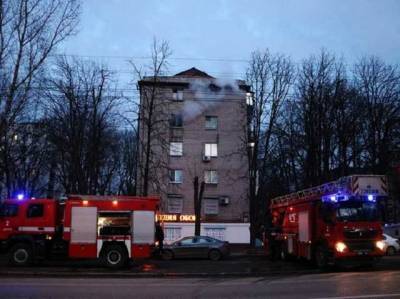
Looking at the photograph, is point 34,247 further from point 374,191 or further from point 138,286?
point 374,191

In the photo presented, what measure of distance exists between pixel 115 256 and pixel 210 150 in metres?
31.4

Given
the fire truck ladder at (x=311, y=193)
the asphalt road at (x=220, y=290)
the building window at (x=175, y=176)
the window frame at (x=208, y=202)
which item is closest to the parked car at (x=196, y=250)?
the fire truck ladder at (x=311, y=193)

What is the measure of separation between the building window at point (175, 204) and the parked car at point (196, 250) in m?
22.0

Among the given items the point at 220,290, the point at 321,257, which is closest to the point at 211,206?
the point at 321,257

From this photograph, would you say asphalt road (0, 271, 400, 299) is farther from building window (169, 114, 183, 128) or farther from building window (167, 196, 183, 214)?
building window (169, 114, 183, 128)

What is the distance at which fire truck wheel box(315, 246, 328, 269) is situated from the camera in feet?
75.8

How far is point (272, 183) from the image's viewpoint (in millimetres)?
46281

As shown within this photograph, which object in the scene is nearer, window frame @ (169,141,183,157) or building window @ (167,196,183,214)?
building window @ (167,196,183,214)

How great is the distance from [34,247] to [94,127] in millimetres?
17362

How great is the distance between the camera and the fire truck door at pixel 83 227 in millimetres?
23531

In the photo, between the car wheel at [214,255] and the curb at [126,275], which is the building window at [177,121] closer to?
the car wheel at [214,255]

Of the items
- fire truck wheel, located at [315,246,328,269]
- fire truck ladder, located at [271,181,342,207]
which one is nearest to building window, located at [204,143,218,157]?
fire truck ladder, located at [271,181,342,207]

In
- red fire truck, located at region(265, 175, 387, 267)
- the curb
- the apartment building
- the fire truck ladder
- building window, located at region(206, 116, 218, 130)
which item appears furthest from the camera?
building window, located at region(206, 116, 218, 130)

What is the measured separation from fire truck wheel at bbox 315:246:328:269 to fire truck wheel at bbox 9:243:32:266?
40.4 ft
